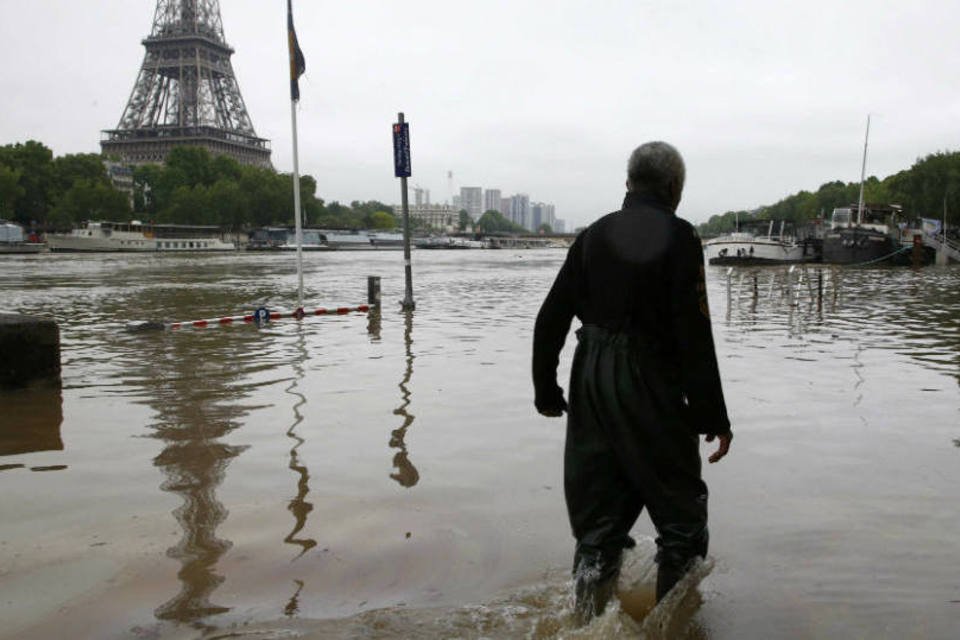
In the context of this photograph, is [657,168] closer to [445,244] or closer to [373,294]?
[373,294]

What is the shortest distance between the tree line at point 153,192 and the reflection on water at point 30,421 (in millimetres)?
92390

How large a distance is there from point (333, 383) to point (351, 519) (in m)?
4.32

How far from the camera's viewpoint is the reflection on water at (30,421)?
6054 millimetres

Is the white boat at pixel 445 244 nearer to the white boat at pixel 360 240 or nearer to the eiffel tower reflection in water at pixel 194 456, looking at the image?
the white boat at pixel 360 240

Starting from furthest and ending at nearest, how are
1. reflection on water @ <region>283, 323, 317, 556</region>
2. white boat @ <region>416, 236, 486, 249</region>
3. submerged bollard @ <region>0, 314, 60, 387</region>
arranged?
1. white boat @ <region>416, 236, 486, 249</region>
2. submerged bollard @ <region>0, 314, 60, 387</region>
3. reflection on water @ <region>283, 323, 317, 556</region>

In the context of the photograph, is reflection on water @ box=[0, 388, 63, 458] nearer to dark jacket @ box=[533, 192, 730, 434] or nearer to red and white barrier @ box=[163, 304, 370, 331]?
dark jacket @ box=[533, 192, 730, 434]

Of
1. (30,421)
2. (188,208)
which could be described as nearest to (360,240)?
(188,208)

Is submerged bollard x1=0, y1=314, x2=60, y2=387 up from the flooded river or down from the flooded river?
up

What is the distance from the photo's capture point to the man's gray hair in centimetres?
315

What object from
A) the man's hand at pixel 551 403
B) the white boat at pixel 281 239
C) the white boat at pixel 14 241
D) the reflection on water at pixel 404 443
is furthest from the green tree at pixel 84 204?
the man's hand at pixel 551 403

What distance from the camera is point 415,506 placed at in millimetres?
4742

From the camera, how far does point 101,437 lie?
248 inches

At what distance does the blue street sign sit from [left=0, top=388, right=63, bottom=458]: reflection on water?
30.9 feet

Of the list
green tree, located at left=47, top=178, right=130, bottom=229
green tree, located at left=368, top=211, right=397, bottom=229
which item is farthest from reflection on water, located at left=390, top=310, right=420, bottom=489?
green tree, located at left=368, top=211, right=397, bottom=229
